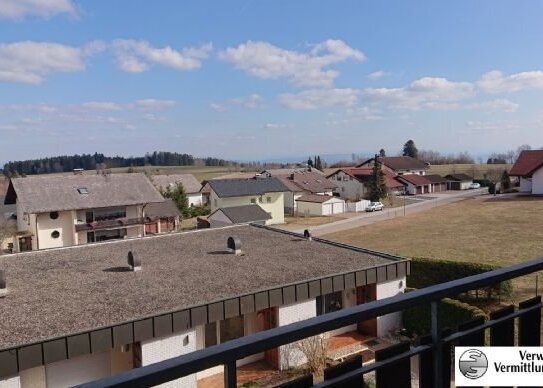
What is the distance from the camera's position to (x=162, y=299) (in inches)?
460

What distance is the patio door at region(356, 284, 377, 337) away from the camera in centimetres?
1447

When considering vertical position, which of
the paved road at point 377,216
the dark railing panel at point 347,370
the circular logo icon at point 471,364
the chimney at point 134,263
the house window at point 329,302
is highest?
the dark railing panel at point 347,370

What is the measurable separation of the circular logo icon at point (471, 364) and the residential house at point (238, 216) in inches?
1417

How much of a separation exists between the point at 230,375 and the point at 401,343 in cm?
82

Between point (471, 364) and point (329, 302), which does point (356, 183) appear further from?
point (471, 364)

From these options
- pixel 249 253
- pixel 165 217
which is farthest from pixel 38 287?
pixel 165 217

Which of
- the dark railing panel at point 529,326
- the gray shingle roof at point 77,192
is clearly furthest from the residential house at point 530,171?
the dark railing panel at point 529,326

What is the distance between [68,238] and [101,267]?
68.0 ft

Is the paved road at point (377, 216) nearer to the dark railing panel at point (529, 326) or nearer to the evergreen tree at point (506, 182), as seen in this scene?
the evergreen tree at point (506, 182)

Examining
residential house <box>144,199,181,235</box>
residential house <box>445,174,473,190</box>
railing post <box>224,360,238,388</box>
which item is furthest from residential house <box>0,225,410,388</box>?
residential house <box>445,174,473,190</box>

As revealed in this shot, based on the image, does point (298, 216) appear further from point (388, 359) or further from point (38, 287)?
point (388, 359)

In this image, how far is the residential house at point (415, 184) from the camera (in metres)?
63.7

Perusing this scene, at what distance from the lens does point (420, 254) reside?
83.2ft

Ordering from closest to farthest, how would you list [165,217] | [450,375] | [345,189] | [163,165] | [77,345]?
[450,375] → [77,345] → [165,217] → [345,189] → [163,165]
